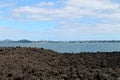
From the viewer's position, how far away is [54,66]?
20.8 metres

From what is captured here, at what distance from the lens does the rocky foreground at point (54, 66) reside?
17094mm

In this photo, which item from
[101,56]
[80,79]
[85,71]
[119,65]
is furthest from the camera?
[101,56]

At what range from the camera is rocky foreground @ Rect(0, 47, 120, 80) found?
1709 centimetres

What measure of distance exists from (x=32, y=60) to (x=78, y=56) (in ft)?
14.3

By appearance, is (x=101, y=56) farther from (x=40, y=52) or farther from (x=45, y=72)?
(x=45, y=72)

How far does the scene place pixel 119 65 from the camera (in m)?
20.9

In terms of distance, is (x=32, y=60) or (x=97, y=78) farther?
(x=32, y=60)

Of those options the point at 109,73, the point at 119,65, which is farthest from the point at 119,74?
the point at 119,65

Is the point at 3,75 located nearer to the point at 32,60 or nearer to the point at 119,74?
the point at 32,60

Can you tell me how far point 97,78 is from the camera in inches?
671

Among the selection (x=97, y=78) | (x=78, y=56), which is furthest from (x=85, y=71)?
(x=78, y=56)

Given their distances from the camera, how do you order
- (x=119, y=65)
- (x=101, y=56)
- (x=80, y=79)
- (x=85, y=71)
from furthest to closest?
(x=101, y=56) < (x=119, y=65) < (x=85, y=71) < (x=80, y=79)

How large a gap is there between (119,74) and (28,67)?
4930 mm

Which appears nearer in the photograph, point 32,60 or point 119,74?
point 119,74
